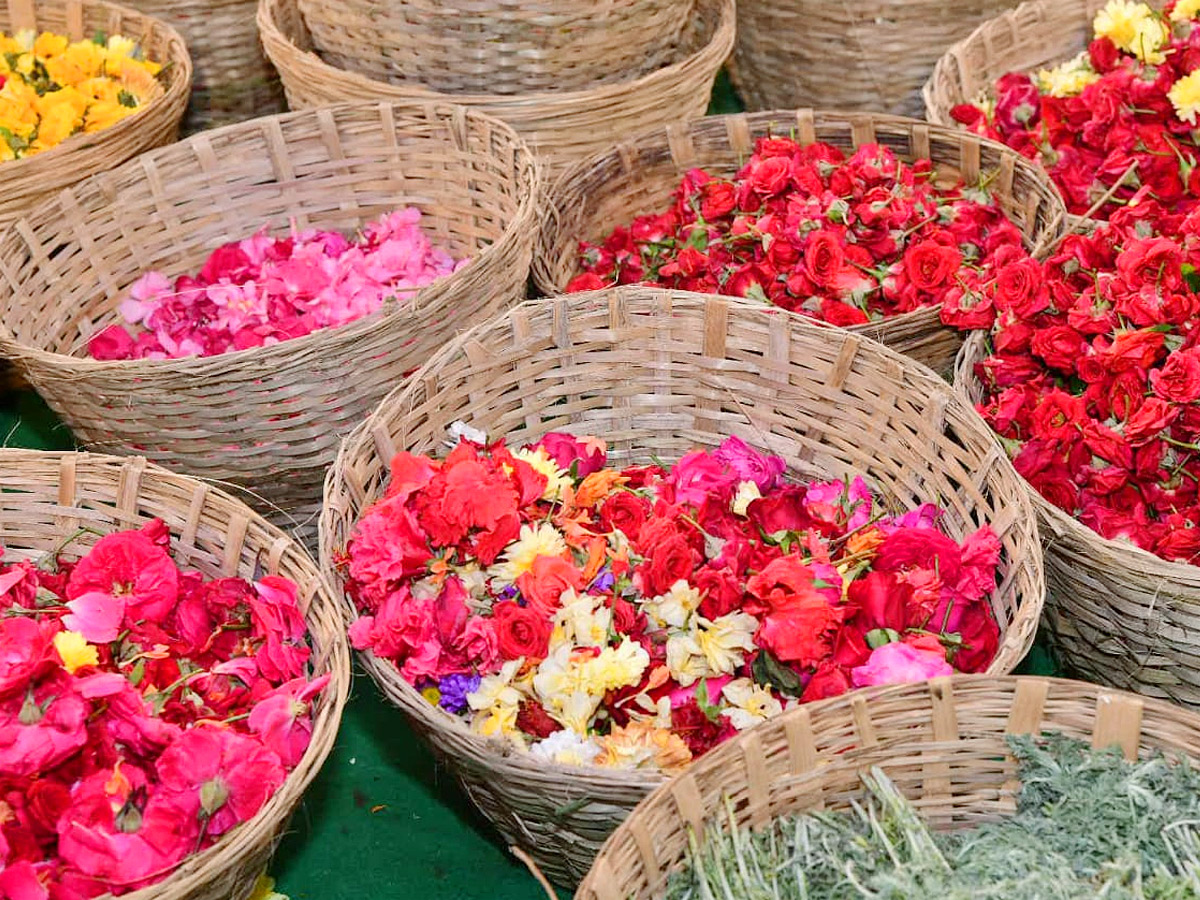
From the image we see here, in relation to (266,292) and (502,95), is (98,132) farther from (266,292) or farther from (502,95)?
(502,95)

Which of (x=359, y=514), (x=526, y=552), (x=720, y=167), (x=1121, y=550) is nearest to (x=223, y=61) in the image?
(x=720, y=167)

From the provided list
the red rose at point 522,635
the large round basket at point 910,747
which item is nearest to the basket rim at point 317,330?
the red rose at point 522,635

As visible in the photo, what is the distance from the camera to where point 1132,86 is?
8.29 feet

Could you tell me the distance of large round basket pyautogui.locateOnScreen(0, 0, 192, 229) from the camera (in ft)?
7.73

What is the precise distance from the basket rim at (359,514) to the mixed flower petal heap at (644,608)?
0.04m

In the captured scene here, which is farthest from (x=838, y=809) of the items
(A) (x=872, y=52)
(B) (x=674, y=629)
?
(A) (x=872, y=52)

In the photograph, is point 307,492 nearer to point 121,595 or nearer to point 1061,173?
point 121,595

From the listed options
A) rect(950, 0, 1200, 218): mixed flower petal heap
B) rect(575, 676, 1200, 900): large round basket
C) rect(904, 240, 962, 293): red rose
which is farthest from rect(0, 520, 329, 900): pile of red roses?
rect(950, 0, 1200, 218): mixed flower petal heap

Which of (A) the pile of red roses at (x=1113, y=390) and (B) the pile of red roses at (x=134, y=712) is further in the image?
(A) the pile of red roses at (x=1113, y=390)

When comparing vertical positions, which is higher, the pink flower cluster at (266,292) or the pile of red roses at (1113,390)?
the pile of red roses at (1113,390)

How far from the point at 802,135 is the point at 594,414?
842 mm

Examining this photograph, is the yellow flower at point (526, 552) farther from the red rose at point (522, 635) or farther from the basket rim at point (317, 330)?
the basket rim at point (317, 330)

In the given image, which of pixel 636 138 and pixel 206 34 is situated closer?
pixel 636 138

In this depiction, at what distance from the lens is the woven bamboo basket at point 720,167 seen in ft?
7.99
